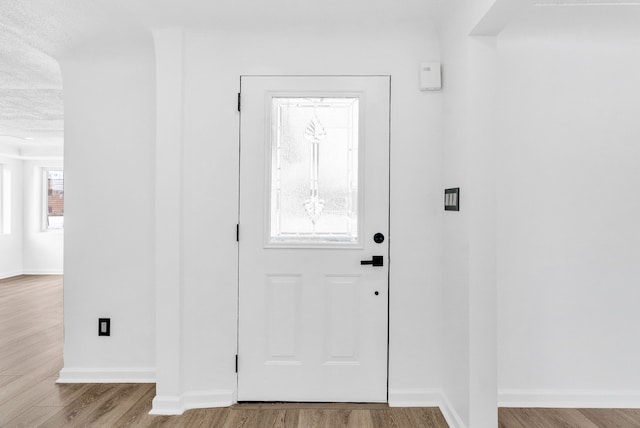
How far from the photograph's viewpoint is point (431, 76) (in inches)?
102

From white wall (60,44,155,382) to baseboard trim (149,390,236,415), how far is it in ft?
1.53

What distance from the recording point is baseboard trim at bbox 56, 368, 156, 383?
2943 mm

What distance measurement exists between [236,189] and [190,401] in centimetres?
136

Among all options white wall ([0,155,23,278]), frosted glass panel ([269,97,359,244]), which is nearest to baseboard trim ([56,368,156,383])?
frosted glass panel ([269,97,359,244])

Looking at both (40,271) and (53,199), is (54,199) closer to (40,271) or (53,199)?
(53,199)

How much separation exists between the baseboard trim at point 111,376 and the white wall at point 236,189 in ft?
1.76

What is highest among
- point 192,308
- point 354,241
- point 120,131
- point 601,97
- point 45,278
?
point 601,97

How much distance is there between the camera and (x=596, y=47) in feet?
8.66

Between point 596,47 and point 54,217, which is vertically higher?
point 596,47

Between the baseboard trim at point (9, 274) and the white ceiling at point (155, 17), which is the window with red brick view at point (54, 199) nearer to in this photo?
the baseboard trim at point (9, 274)

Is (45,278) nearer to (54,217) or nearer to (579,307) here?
(54,217)

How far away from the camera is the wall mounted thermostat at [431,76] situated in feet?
8.50

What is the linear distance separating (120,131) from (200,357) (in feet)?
5.46

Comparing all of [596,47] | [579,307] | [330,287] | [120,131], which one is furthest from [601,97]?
[120,131]
